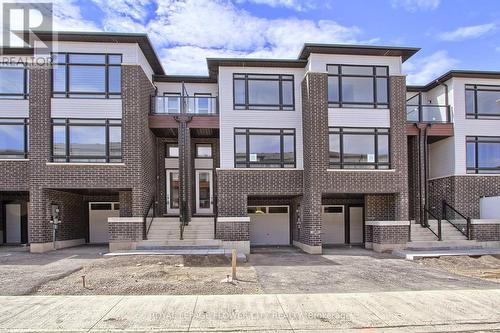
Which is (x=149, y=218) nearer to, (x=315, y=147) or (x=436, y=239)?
(x=315, y=147)

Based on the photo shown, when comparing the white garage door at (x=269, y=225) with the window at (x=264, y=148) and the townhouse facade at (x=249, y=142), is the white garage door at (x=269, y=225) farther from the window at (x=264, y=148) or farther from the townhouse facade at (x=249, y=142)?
the window at (x=264, y=148)

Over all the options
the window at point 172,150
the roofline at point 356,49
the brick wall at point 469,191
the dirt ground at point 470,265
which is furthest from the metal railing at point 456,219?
the window at point 172,150

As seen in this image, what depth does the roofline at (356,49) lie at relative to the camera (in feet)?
48.5

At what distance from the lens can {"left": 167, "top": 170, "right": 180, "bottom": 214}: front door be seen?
695 inches

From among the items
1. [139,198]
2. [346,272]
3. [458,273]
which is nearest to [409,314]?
[346,272]

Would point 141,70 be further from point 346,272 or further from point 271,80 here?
point 346,272

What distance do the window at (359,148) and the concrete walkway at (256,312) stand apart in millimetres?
7596

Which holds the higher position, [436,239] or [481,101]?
[481,101]

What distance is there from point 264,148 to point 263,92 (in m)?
2.37

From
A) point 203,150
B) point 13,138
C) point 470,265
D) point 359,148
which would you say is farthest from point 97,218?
point 470,265

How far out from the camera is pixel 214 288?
865 centimetres

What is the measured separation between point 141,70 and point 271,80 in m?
5.30

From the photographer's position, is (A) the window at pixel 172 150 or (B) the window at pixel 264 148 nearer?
(B) the window at pixel 264 148

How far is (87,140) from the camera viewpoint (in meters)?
14.6
